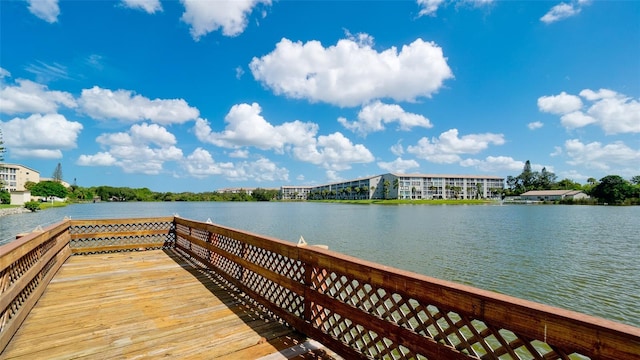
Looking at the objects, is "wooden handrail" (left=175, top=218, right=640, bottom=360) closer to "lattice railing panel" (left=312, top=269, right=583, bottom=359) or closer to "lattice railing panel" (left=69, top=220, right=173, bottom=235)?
"lattice railing panel" (left=312, top=269, right=583, bottom=359)

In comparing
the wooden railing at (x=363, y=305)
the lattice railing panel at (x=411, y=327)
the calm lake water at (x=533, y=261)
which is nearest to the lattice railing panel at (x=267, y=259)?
the wooden railing at (x=363, y=305)

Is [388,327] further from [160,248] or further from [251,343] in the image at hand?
[160,248]

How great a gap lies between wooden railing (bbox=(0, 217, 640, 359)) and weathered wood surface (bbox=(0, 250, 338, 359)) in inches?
8.5

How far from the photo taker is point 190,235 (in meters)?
8.20

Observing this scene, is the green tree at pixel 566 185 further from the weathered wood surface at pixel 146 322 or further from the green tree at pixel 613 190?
the weathered wood surface at pixel 146 322

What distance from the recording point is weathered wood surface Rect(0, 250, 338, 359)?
343 centimetres

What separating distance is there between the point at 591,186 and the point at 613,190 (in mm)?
32398

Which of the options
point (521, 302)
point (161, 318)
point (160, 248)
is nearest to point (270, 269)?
point (161, 318)

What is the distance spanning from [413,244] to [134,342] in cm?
1782

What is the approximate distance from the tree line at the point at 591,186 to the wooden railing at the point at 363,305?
103 meters

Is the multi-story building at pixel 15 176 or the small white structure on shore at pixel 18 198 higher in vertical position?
the multi-story building at pixel 15 176

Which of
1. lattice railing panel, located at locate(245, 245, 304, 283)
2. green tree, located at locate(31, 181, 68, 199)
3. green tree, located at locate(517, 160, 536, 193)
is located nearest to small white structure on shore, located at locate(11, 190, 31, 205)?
green tree, located at locate(31, 181, 68, 199)

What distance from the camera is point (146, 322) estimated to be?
13.8 ft

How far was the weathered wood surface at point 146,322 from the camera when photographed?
3.43m
